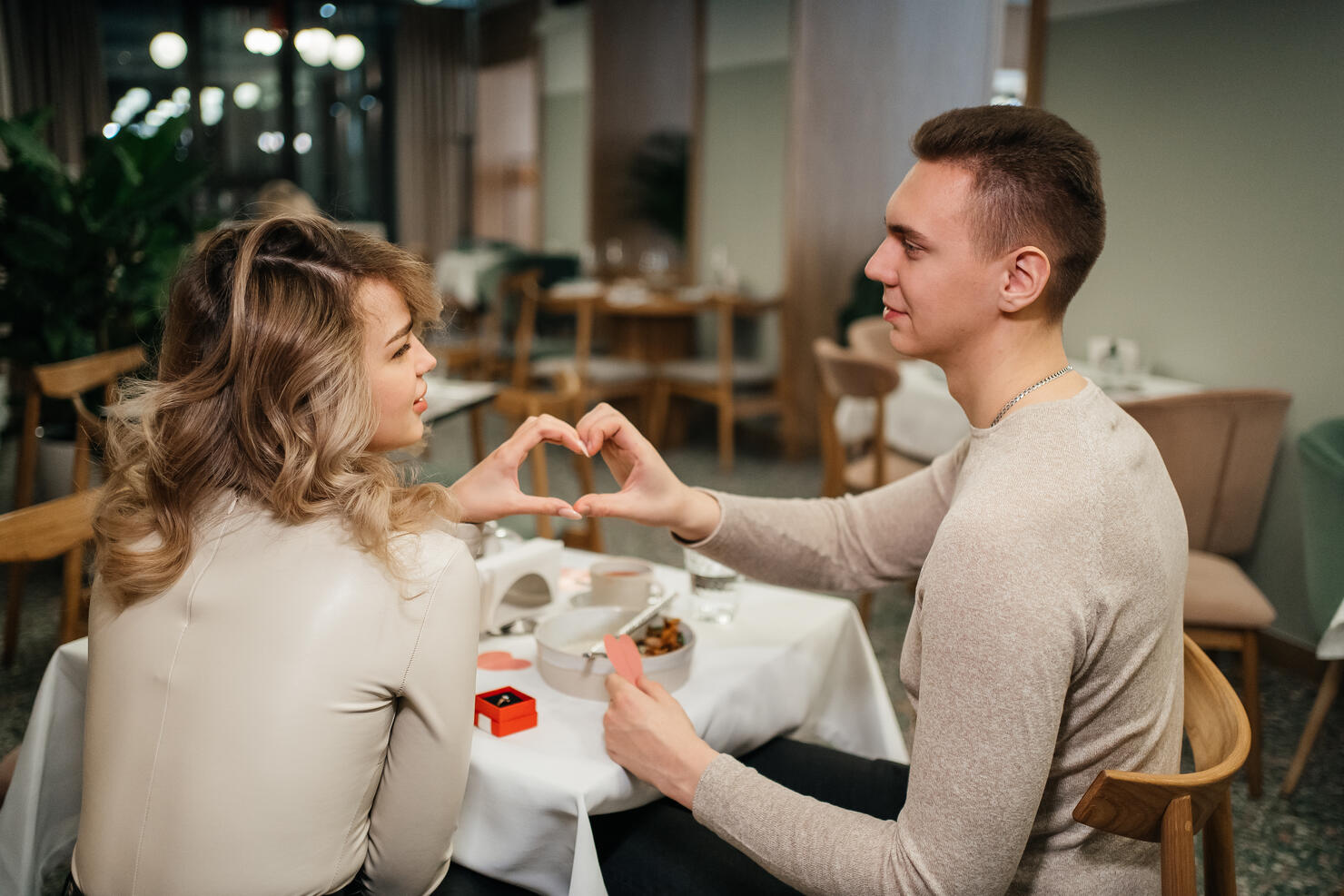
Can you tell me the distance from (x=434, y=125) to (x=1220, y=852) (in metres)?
10.1

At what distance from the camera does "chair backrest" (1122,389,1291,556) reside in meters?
2.53

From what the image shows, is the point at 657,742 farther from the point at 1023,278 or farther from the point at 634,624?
the point at 1023,278

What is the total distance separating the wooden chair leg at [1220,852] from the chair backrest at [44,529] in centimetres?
150

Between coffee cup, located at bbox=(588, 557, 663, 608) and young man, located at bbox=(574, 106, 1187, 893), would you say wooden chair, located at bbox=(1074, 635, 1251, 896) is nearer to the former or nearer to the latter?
young man, located at bbox=(574, 106, 1187, 893)

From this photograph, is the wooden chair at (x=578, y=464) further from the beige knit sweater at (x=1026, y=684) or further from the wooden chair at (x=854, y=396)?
the beige knit sweater at (x=1026, y=684)

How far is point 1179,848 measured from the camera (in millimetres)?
875

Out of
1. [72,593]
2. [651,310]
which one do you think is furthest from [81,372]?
[651,310]

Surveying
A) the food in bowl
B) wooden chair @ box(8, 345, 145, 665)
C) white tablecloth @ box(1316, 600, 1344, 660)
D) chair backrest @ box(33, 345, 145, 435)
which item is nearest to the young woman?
the food in bowl

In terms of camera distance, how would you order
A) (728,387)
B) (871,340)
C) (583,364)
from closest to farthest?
(871,340), (728,387), (583,364)

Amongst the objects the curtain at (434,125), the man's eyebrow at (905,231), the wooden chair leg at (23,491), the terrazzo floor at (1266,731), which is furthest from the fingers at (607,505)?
the curtain at (434,125)

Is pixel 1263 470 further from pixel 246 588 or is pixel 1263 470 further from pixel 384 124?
pixel 384 124

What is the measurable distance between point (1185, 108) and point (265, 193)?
13.0 ft

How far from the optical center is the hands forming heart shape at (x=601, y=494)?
129cm

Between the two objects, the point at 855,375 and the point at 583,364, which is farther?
the point at 583,364
